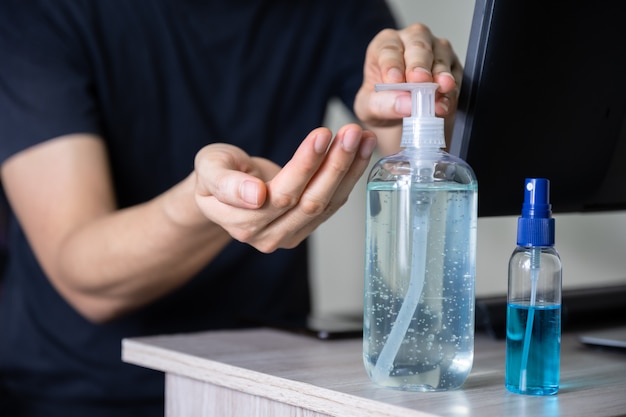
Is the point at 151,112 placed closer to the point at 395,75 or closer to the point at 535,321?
the point at 395,75

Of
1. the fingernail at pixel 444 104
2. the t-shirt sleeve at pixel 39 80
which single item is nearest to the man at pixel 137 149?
the t-shirt sleeve at pixel 39 80

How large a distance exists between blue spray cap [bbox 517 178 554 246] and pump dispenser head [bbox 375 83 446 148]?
0.28 feet

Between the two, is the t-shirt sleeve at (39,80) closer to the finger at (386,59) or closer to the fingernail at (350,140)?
the finger at (386,59)

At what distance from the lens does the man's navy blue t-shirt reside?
1.30m

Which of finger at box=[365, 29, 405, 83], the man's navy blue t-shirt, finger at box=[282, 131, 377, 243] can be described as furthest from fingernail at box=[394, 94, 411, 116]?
the man's navy blue t-shirt

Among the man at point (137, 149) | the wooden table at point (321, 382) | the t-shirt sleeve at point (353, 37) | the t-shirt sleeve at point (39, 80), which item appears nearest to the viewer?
the wooden table at point (321, 382)

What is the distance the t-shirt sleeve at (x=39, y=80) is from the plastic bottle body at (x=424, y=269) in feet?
2.20

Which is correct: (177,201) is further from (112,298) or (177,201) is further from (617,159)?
(617,159)

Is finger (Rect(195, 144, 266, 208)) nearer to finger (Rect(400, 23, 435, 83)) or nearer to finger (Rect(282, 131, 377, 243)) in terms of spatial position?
finger (Rect(282, 131, 377, 243))

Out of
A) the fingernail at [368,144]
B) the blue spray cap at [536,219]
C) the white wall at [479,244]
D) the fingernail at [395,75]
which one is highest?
the fingernail at [395,75]

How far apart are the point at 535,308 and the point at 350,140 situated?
0.69ft

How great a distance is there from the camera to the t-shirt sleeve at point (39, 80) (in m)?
1.26

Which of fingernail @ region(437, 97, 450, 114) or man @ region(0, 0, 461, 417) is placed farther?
man @ region(0, 0, 461, 417)

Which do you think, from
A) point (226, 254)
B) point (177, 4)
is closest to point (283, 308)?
point (226, 254)
